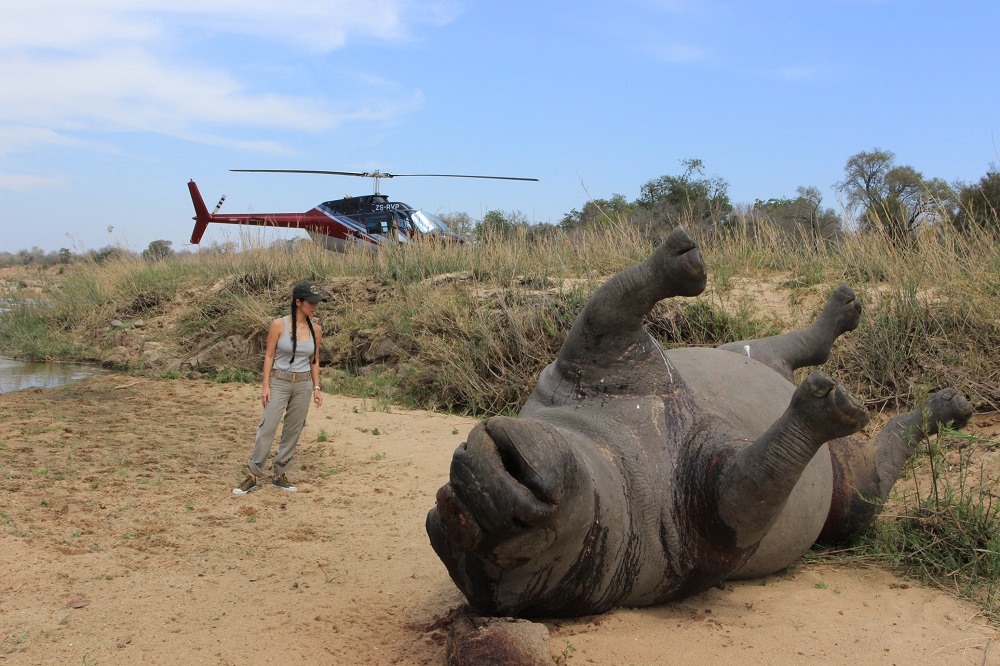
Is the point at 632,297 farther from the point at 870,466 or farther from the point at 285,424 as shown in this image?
the point at 285,424

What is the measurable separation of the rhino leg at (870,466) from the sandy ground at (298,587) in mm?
286

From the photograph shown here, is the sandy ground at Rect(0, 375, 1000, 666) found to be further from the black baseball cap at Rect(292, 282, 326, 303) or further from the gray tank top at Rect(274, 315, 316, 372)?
the black baseball cap at Rect(292, 282, 326, 303)

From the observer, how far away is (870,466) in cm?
388

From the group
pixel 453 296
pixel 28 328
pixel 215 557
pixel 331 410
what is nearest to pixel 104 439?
pixel 331 410

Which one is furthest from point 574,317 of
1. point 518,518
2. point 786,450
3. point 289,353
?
point 518,518

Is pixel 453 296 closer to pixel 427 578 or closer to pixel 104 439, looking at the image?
pixel 104 439

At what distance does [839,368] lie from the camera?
21.0 feet

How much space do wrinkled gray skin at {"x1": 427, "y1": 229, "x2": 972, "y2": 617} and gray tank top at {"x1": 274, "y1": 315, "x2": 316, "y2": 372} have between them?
2.89m

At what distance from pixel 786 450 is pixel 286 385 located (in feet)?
13.3

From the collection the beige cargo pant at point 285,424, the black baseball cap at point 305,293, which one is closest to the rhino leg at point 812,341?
the black baseball cap at point 305,293

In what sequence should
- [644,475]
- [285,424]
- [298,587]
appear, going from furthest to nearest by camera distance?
[285,424], [298,587], [644,475]

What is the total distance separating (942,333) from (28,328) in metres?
16.0

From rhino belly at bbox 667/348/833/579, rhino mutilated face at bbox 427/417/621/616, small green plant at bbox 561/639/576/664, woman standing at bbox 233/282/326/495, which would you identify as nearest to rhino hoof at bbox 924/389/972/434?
rhino belly at bbox 667/348/833/579

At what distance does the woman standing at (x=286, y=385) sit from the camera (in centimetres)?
579
